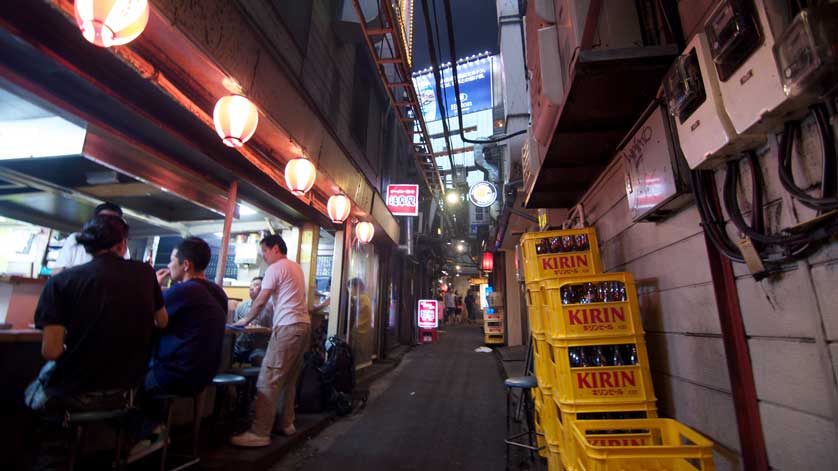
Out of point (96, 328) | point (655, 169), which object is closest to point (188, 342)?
point (96, 328)

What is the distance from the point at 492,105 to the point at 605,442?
12362 millimetres

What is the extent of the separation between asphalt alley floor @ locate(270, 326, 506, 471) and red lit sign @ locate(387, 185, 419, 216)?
4584mm

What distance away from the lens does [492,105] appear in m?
13.0

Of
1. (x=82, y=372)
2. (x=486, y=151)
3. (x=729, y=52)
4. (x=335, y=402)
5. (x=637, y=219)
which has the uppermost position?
(x=486, y=151)

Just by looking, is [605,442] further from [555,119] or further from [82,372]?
[82,372]

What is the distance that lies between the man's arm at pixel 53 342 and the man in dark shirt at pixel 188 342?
689 mm

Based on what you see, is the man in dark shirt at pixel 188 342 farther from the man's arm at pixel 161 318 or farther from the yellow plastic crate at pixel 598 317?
the yellow plastic crate at pixel 598 317

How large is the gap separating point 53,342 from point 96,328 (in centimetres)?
19

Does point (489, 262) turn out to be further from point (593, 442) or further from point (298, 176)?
point (593, 442)

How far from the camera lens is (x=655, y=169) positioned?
2.49 meters

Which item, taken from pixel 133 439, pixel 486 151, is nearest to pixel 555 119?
pixel 133 439

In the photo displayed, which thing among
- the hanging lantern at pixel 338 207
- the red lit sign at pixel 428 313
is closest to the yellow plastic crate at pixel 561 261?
the hanging lantern at pixel 338 207

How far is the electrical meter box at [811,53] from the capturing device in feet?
3.90

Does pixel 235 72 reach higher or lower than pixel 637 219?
higher
